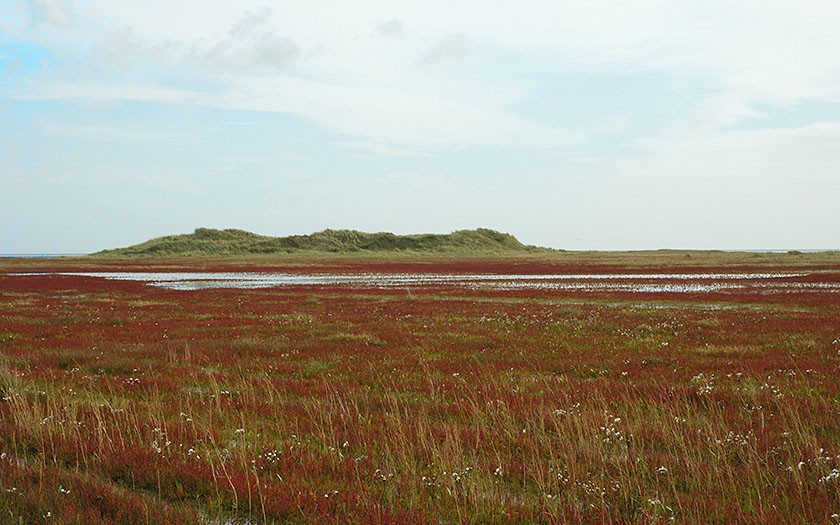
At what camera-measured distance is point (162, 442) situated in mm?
8875

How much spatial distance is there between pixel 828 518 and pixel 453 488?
3786mm

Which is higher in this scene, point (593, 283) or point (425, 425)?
point (593, 283)

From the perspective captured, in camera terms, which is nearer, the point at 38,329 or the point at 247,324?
the point at 38,329

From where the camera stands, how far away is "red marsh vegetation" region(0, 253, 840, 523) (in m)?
6.68

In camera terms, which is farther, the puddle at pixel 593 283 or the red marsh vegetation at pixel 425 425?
the puddle at pixel 593 283

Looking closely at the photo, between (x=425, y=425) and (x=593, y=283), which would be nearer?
(x=425, y=425)

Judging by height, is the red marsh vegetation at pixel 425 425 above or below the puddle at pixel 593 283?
below

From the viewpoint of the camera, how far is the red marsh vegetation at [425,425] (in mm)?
6676

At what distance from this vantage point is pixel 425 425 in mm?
9852

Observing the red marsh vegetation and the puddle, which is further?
the puddle

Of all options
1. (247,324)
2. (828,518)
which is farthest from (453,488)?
(247,324)

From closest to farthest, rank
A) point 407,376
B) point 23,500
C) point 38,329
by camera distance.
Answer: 1. point 23,500
2. point 407,376
3. point 38,329

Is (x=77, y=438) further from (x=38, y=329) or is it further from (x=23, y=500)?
(x=38, y=329)

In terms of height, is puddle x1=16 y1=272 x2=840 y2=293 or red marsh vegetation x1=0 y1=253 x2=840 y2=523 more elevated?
puddle x1=16 y1=272 x2=840 y2=293
